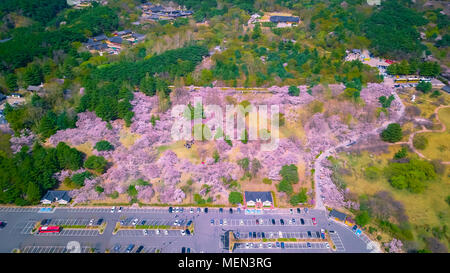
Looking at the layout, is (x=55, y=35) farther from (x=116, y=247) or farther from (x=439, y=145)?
(x=439, y=145)

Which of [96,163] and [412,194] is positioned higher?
[96,163]

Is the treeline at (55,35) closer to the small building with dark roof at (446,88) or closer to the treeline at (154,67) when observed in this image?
the treeline at (154,67)

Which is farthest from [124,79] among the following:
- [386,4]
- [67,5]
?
[386,4]

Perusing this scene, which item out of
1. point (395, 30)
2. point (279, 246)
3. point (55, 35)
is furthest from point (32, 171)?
point (395, 30)

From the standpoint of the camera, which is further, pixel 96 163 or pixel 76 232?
pixel 96 163

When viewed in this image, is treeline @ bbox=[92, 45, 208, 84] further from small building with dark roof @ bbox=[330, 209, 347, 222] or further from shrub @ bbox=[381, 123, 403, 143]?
small building with dark roof @ bbox=[330, 209, 347, 222]

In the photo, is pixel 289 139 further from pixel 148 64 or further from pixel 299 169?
pixel 148 64
